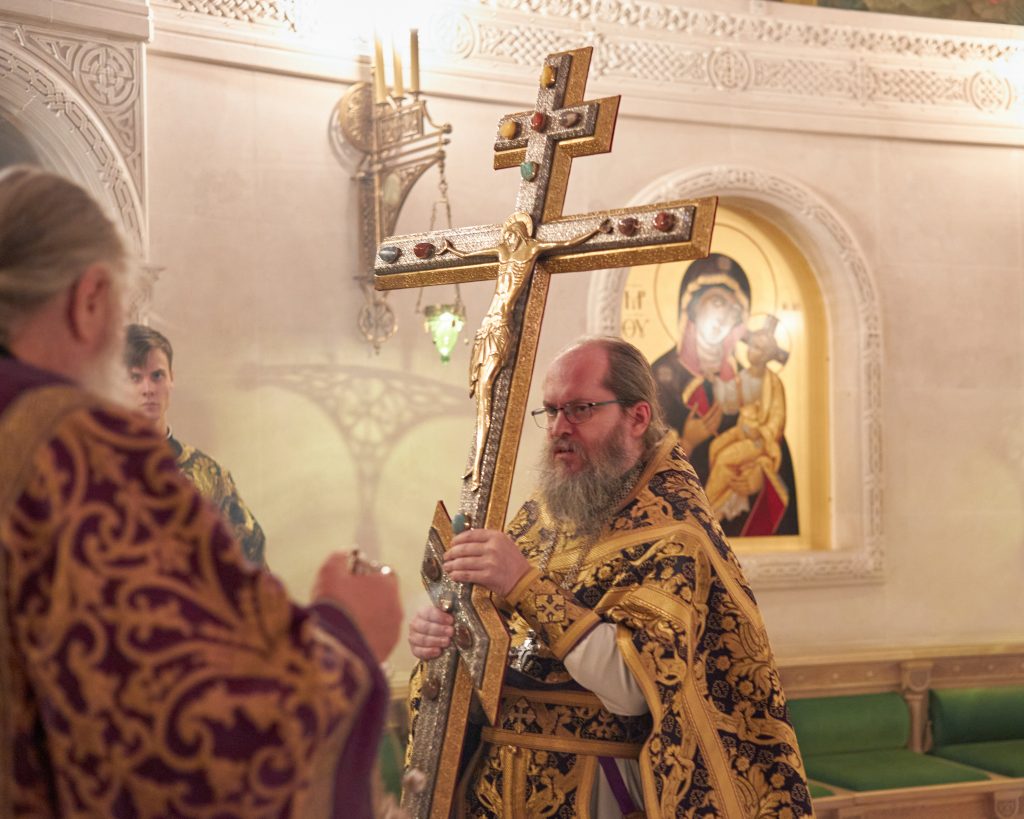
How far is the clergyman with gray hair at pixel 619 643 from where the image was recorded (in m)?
2.69

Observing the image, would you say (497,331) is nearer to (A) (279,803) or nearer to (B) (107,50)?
(A) (279,803)

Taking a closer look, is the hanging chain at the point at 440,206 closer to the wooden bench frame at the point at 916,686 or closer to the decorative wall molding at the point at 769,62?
the decorative wall molding at the point at 769,62

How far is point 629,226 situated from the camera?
273 cm

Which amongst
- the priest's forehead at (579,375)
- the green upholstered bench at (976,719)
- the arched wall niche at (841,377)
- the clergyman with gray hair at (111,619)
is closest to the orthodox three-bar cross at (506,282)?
the priest's forehead at (579,375)

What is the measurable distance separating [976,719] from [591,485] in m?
4.18

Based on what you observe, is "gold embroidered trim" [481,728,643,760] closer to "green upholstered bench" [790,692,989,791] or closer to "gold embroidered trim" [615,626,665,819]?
"gold embroidered trim" [615,626,665,819]

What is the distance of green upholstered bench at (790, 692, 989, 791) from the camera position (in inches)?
222

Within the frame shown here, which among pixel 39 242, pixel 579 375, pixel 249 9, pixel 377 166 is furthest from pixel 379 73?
pixel 39 242

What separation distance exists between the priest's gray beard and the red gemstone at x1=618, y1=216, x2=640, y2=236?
0.53 metres

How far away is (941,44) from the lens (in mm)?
6836

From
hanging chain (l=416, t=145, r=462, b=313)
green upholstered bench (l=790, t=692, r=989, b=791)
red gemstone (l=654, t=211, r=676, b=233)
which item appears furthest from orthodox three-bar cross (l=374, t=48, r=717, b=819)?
green upholstered bench (l=790, t=692, r=989, b=791)

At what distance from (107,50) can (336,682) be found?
13.3ft

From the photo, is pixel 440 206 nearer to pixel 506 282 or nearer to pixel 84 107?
pixel 84 107

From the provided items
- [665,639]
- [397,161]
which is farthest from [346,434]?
[665,639]
